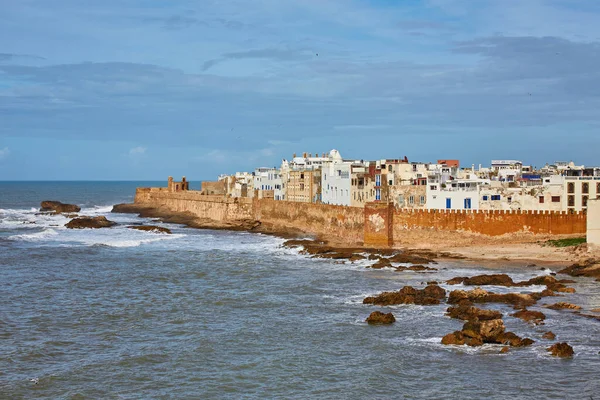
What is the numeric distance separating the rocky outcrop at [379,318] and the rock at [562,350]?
6547 mm

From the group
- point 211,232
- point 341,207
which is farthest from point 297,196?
point 341,207

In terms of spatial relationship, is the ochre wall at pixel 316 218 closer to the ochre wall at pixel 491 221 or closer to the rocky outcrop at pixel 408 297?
the ochre wall at pixel 491 221

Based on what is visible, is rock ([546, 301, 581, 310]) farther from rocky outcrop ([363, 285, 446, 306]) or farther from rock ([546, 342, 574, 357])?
rock ([546, 342, 574, 357])

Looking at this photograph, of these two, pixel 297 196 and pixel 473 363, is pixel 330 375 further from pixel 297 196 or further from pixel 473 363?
pixel 297 196

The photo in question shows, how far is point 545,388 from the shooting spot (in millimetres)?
21219

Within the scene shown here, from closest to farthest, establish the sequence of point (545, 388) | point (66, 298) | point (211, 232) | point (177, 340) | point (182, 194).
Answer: point (545, 388) < point (177, 340) < point (66, 298) < point (211, 232) < point (182, 194)

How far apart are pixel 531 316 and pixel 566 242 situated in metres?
21.2

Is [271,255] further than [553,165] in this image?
No

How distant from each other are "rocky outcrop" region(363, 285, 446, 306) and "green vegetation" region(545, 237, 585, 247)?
17178 mm

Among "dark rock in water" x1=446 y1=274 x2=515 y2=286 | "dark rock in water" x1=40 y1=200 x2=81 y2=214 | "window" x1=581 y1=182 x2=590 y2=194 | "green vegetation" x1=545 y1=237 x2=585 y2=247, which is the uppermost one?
"window" x1=581 y1=182 x2=590 y2=194

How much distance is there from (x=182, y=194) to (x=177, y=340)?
71659 millimetres

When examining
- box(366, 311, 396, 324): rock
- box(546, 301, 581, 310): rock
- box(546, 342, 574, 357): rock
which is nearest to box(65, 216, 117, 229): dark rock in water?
box(366, 311, 396, 324): rock

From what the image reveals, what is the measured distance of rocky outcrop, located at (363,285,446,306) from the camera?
106ft

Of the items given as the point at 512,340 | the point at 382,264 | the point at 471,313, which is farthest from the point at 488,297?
the point at 382,264
